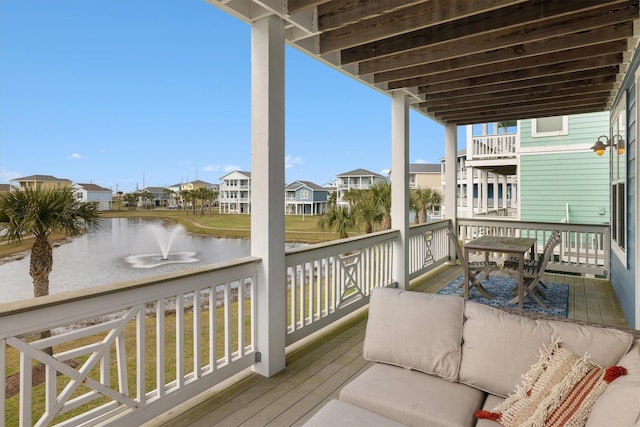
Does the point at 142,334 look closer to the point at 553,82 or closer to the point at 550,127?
the point at 553,82

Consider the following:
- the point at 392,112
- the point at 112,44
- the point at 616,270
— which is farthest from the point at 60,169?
the point at 616,270

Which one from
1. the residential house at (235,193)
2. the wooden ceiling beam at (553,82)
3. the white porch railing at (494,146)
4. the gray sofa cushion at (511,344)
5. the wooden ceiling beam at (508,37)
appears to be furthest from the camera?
the white porch railing at (494,146)

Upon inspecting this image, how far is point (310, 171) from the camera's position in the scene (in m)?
4.76

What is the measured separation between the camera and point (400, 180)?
16.9 feet

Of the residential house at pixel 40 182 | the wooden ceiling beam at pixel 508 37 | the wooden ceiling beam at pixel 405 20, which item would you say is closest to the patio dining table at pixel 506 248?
the wooden ceiling beam at pixel 508 37

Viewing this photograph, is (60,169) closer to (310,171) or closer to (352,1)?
(352,1)

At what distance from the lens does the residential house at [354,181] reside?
5887mm

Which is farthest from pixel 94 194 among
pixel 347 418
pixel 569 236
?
pixel 569 236

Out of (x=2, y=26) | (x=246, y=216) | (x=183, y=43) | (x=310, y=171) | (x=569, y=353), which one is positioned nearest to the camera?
(x=569, y=353)

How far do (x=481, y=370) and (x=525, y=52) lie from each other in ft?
10.3

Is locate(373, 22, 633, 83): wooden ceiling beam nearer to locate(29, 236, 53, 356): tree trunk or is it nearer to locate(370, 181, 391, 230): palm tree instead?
locate(370, 181, 391, 230): palm tree

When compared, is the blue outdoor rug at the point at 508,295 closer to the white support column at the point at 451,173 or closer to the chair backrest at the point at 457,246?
the chair backrest at the point at 457,246

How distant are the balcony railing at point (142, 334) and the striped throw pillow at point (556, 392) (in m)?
1.83

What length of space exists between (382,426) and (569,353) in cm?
87
